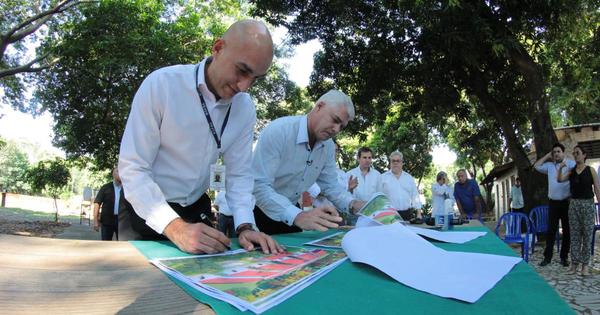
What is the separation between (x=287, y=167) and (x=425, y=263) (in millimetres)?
1475

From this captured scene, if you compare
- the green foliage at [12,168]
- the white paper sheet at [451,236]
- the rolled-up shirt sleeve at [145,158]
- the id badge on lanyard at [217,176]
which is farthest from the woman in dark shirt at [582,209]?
the green foliage at [12,168]

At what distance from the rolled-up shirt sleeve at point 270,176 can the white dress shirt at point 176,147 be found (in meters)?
0.32

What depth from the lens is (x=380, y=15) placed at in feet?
24.2

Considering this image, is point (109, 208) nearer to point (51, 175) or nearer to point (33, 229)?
point (33, 229)

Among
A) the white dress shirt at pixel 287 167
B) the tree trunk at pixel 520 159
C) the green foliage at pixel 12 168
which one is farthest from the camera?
the green foliage at pixel 12 168

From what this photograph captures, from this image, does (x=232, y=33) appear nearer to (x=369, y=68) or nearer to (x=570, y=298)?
(x=570, y=298)

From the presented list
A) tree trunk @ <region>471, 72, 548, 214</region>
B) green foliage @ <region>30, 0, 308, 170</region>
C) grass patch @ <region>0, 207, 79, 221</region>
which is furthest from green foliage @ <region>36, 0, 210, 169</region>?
grass patch @ <region>0, 207, 79, 221</region>

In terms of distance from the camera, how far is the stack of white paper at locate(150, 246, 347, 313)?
890 mm

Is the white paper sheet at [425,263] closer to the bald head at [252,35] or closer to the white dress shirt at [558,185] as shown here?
the bald head at [252,35]

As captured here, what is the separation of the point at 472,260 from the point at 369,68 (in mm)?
7547

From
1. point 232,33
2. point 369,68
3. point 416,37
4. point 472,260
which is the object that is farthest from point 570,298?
point 369,68

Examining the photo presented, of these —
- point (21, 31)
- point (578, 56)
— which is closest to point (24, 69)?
point (21, 31)

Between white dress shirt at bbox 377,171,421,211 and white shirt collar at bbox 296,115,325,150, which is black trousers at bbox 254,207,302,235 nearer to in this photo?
white shirt collar at bbox 296,115,325,150

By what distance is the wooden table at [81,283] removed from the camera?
0.80 meters
